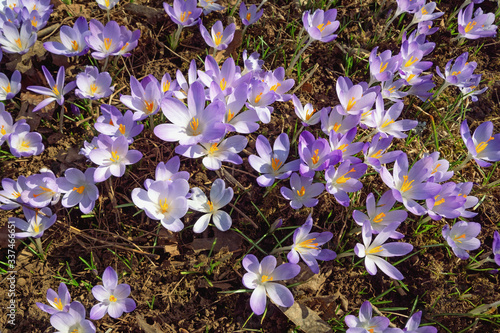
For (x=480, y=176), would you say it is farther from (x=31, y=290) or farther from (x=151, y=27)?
(x=31, y=290)

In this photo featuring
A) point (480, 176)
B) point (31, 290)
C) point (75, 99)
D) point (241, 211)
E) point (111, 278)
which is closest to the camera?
point (111, 278)

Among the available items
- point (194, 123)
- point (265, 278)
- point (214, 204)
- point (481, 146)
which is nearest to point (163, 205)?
point (214, 204)

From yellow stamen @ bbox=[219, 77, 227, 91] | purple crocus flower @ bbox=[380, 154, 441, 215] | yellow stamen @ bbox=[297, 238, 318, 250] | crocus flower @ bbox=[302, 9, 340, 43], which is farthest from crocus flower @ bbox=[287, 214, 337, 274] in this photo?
crocus flower @ bbox=[302, 9, 340, 43]

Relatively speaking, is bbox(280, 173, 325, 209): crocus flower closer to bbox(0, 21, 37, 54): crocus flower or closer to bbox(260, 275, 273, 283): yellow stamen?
bbox(260, 275, 273, 283): yellow stamen

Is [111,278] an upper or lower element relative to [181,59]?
lower

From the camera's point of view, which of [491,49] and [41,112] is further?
[491,49]

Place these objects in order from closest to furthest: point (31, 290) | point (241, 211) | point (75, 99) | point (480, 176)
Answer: point (31, 290)
point (241, 211)
point (75, 99)
point (480, 176)

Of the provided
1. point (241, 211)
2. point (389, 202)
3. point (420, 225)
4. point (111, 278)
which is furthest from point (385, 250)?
point (111, 278)
